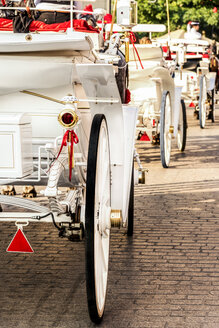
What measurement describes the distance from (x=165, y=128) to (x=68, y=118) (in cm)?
650

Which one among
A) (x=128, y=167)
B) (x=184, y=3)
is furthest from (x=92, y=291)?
(x=184, y=3)

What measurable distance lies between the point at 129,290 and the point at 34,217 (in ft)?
3.46

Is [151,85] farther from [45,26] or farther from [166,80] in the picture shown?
A: [45,26]

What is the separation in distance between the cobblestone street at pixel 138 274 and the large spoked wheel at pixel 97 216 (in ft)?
1.07

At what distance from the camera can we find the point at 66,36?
14.7 ft

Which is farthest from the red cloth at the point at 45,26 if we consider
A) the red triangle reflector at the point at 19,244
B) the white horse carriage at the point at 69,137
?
the red triangle reflector at the point at 19,244

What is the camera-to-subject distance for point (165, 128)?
10.7 meters

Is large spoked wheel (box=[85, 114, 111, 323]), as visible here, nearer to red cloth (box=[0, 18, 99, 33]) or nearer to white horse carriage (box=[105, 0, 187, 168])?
red cloth (box=[0, 18, 99, 33])

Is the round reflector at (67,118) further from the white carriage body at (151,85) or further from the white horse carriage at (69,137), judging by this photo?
the white carriage body at (151,85)

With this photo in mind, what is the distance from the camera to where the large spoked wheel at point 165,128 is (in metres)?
10.3

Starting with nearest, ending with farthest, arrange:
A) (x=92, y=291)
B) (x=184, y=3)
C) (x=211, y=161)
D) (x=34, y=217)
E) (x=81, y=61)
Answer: (x=92, y=291)
(x=34, y=217)
(x=81, y=61)
(x=211, y=161)
(x=184, y=3)

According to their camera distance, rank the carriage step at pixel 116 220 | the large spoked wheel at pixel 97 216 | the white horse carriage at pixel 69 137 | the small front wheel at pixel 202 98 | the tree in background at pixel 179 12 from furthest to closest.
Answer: the tree in background at pixel 179 12 → the small front wheel at pixel 202 98 → the carriage step at pixel 116 220 → the white horse carriage at pixel 69 137 → the large spoked wheel at pixel 97 216

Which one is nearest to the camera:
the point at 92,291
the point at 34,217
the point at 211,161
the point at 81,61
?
the point at 92,291

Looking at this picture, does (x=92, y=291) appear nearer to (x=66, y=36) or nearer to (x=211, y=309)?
(x=211, y=309)
